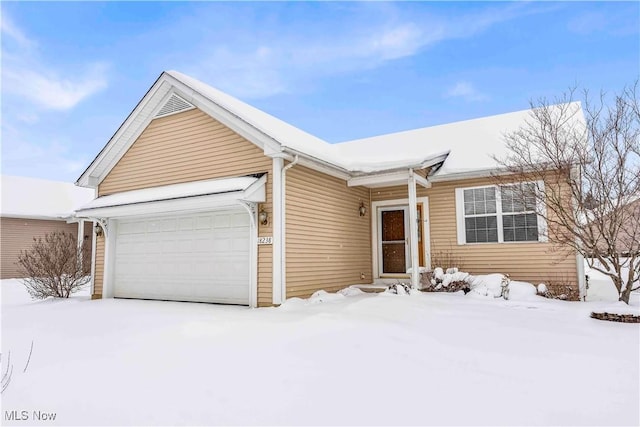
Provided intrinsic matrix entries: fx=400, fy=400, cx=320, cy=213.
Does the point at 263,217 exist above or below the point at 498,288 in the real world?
above

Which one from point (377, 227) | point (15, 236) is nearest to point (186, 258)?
point (377, 227)

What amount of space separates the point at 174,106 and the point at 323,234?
508 centimetres

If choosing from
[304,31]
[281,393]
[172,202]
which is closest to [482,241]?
[172,202]

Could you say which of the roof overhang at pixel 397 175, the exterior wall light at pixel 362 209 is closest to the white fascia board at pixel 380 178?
the roof overhang at pixel 397 175

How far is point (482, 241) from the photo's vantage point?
→ 10516 millimetres

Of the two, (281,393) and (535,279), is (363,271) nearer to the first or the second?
(535,279)

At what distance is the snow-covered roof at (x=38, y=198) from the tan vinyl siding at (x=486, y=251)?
1683 centimetres

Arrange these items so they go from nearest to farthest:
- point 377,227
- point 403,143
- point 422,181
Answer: point 422,181
point 377,227
point 403,143

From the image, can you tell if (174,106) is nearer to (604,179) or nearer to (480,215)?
(480,215)

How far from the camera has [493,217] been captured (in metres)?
10.4

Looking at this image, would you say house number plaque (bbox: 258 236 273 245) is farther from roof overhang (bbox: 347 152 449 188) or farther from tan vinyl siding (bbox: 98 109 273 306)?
roof overhang (bbox: 347 152 449 188)

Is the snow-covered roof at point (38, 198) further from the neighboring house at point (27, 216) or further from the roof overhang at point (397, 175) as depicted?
the roof overhang at point (397, 175)

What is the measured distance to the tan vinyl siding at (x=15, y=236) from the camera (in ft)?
60.6

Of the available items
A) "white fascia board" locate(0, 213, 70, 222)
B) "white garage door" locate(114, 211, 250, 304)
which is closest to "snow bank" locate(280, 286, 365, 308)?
"white garage door" locate(114, 211, 250, 304)
